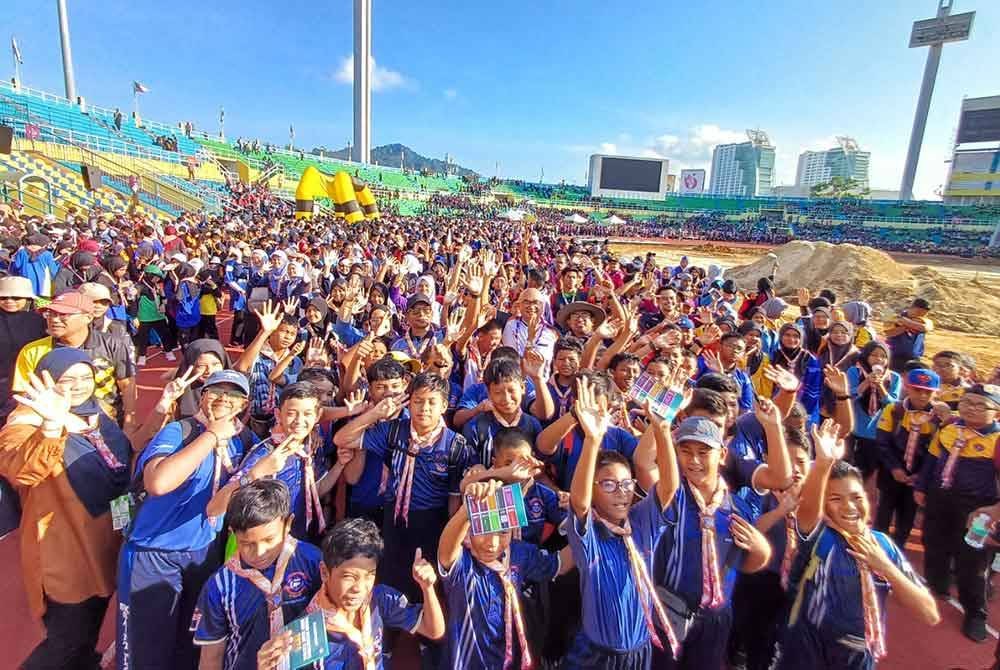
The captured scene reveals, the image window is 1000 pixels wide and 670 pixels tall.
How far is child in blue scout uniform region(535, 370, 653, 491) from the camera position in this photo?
266 cm

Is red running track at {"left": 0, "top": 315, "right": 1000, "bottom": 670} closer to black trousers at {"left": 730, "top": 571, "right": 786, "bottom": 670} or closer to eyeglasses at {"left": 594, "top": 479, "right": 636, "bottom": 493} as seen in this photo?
black trousers at {"left": 730, "top": 571, "right": 786, "bottom": 670}

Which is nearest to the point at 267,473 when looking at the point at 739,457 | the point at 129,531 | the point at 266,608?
the point at 266,608

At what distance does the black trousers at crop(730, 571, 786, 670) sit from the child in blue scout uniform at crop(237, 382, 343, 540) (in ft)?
7.75

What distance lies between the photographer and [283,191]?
117 ft

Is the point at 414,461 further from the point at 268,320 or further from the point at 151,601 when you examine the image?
the point at 268,320

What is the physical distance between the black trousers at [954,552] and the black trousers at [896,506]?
0.38 meters

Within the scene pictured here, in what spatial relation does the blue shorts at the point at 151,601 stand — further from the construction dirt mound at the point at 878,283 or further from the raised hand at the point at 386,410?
the construction dirt mound at the point at 878,283

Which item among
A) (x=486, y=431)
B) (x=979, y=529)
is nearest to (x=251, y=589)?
(x=486, y=431)

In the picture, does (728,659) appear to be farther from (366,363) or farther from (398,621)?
(366,363)

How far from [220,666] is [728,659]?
2.72 m

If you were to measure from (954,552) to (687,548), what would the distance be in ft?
8.82

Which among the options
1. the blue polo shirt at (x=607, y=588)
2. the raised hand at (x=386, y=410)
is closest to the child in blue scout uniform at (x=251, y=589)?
the raised hand at (x=386, y=410)

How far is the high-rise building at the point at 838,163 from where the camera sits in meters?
138

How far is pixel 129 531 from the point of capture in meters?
2.24
